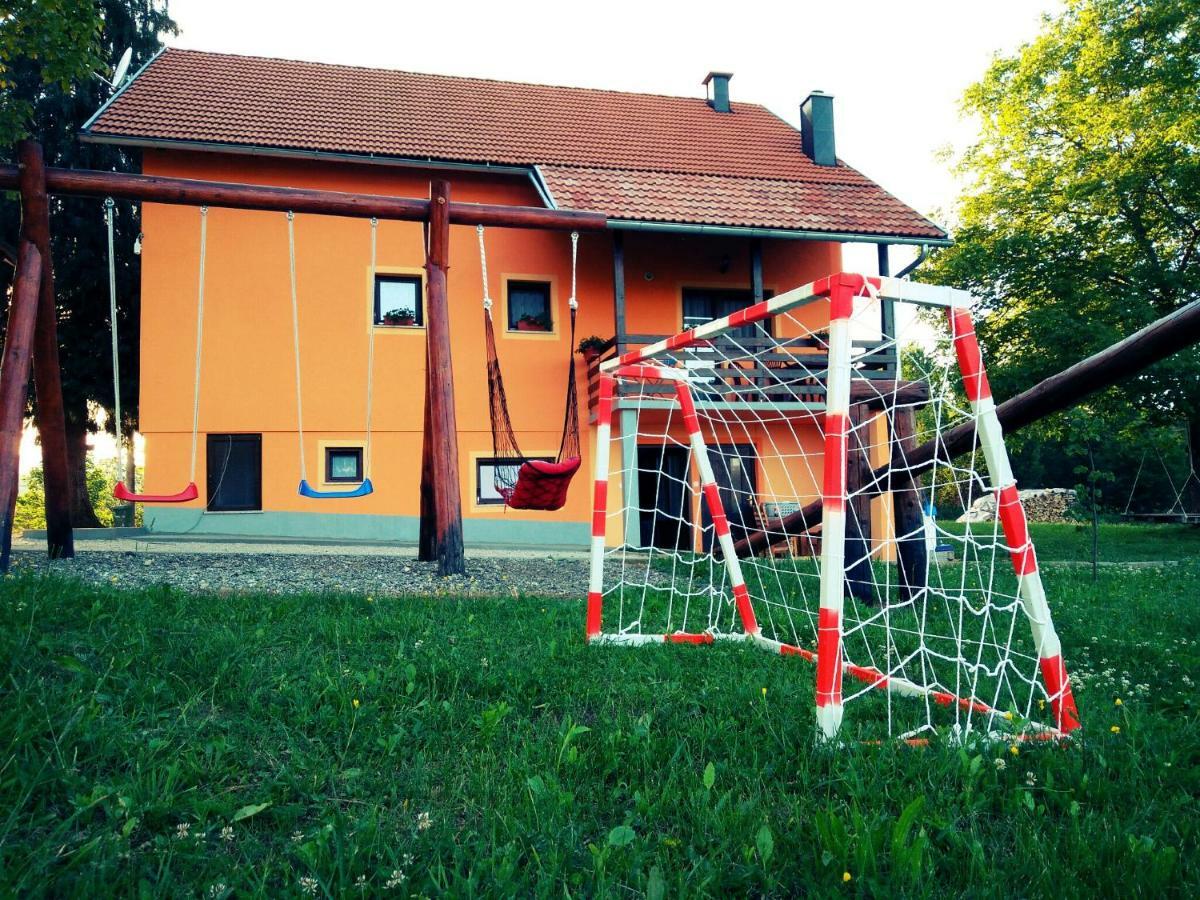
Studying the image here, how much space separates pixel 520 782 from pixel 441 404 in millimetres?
5212

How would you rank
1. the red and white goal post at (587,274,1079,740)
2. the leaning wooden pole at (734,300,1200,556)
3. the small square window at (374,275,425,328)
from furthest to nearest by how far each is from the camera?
1. the small square window at (374,275,425,328)
2. the leaning wooden pole at (734,300,1200,556)
3. the red and white goal post at (587,274,1079,740)

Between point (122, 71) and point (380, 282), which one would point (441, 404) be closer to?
point (380, 282)

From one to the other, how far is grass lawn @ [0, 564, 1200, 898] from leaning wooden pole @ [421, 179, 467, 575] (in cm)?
317

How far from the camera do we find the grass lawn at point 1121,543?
12863mm

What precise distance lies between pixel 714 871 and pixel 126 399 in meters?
16.7

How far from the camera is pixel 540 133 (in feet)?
49.9

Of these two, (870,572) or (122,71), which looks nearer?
(870,572)

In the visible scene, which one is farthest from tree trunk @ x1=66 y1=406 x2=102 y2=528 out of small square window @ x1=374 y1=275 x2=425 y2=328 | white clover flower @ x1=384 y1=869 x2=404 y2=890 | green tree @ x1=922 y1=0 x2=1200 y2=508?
green tree @ x1=922 y1=0 x2=1200 y2=508

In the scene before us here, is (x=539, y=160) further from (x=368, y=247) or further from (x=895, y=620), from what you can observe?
(x=895, y=620)

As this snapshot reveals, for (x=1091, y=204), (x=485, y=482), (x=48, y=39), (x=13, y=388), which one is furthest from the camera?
(x=1091, y=204)

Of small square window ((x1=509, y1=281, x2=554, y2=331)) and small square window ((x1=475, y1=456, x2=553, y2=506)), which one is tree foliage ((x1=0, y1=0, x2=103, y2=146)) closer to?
small square window ((x1=509, y1=281, x2=554, y2=331))

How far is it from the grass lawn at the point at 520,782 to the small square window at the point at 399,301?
10.3 m

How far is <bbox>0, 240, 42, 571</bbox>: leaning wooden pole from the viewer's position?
21.1 ft

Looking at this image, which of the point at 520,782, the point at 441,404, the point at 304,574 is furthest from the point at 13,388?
the point at 520,782
